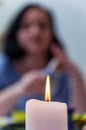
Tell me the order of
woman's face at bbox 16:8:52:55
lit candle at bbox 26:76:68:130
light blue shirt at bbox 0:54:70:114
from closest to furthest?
1. lit candle at bbox 26:76:68:130
2. light blue shirt at bbox 0:54:70:114
3. woman's face at bbox 16:8:52:55

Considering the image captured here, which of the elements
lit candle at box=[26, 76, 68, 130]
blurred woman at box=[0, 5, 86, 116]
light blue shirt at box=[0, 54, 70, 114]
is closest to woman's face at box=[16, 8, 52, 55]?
blurred woman at box=[0, 5, 86, 116]

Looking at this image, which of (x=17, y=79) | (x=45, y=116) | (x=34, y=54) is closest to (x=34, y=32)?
(x=34, y=54)

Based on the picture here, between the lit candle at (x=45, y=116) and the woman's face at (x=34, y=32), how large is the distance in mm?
987

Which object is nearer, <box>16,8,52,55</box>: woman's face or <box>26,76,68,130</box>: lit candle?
<box>26,76,68,130</box>: lit candle

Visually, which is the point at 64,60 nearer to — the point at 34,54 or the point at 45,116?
the point at 34,54

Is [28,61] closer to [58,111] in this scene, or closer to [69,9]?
[69,9]

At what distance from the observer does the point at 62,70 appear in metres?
1.17

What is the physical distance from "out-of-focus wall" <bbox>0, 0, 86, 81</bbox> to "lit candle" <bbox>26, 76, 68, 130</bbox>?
107cm

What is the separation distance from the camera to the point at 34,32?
1224 millimetres

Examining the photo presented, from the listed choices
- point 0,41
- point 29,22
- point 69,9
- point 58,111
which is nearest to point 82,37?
point 69,9

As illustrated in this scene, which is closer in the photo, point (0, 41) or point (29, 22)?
point (29, 22)

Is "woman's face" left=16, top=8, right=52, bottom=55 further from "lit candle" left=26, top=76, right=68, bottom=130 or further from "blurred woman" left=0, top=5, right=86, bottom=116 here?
"lit candle" left=26, top=76, right=68, bottom=130

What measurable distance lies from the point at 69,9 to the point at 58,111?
3.67 feet

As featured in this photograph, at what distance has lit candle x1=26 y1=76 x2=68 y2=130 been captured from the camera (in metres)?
0.24
